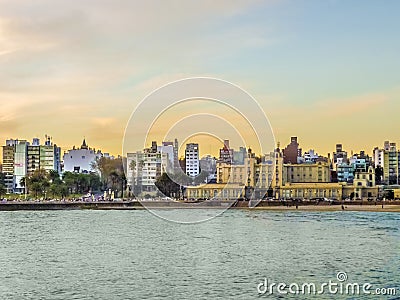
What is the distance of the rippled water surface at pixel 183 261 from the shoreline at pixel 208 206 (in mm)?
31059

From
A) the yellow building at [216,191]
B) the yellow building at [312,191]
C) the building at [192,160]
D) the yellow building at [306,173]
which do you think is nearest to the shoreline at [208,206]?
the yellow building at [216,191]

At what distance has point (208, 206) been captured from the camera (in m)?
70.1

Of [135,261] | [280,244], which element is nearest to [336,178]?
[280,244]

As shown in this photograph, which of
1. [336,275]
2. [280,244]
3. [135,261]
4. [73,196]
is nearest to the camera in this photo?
[336,275]

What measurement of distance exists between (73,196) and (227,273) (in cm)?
5873

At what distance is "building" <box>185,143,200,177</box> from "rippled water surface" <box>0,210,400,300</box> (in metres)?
59.2

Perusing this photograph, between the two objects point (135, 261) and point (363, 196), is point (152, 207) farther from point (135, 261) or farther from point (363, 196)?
point (135, 261)

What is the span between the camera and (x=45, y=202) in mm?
67688

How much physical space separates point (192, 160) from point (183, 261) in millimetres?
76310

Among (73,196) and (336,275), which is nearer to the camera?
(336,275)

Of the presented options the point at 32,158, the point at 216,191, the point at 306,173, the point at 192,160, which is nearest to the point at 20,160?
the point at 32,158

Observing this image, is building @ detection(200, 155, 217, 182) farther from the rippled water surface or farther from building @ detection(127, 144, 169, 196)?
the rippled water surface

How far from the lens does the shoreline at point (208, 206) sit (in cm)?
→ 6556

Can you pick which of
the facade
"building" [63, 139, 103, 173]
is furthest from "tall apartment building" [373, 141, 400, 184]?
"building" [63, 139, 103, 173]
